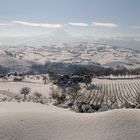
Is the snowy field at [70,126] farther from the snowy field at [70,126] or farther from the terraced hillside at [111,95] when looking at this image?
the terraced hillside at [111,95]

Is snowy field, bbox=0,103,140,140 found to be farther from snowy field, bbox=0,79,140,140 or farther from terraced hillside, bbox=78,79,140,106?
terraced hillside, bbox=78,79,140,106

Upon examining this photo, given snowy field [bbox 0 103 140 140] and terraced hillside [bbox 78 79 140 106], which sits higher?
snowy field [bbox 0 103 140 140]

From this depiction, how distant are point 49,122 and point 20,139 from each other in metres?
7.89

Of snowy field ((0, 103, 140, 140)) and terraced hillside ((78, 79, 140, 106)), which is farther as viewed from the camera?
terraced hillside ((78, 79, 140, 106))

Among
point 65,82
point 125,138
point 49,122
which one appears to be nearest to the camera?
Result: point 125,138

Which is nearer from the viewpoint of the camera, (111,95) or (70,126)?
(70,126)

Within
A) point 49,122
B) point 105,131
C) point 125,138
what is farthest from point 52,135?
point 125,138

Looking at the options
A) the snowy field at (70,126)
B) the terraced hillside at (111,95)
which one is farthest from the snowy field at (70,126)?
the terraced hillside at (111,95)

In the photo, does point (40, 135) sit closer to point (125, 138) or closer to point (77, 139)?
point (77, 139)

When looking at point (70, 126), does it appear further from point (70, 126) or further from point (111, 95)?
point (111, 95)

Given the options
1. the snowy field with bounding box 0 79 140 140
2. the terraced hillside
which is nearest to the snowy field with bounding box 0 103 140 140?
the snowy field with bounding box 0 79 140 140

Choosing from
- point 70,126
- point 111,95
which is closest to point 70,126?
point 70,126

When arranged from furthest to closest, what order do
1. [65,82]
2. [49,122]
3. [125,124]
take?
[65,82] → [49,122] → [125,124]

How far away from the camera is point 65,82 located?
16675cm
